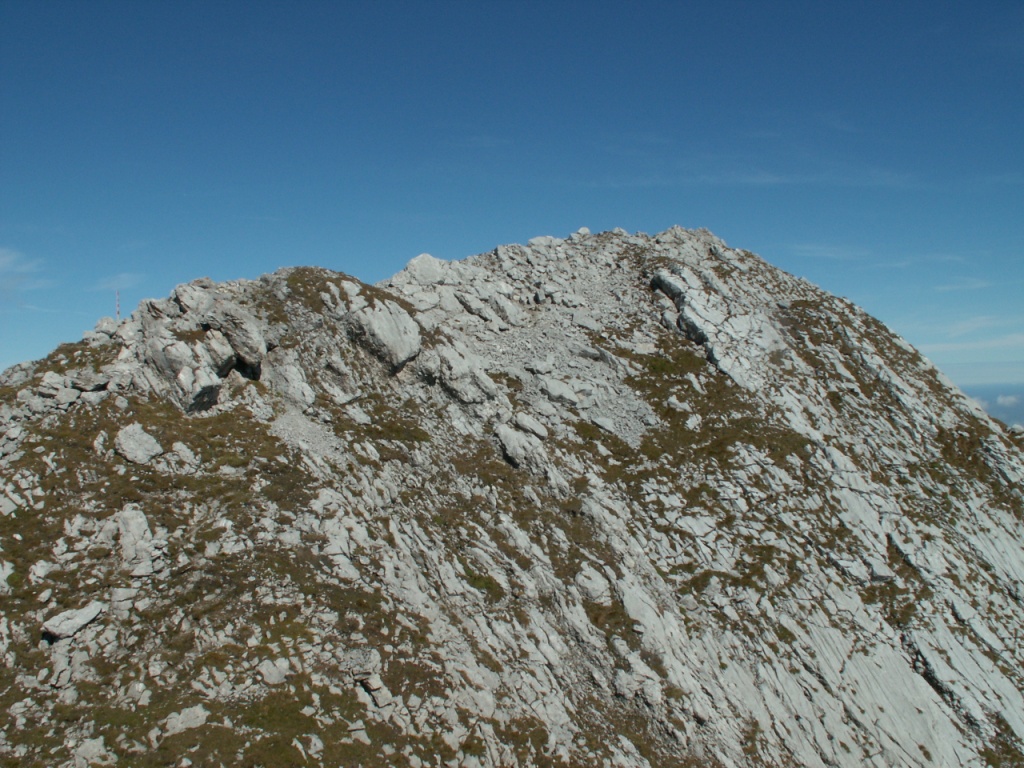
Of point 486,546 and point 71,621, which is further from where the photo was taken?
point 486,546

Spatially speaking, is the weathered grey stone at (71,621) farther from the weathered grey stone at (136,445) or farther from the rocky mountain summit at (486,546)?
the weathered grey stone at (136,445)

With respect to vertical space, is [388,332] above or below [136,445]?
above

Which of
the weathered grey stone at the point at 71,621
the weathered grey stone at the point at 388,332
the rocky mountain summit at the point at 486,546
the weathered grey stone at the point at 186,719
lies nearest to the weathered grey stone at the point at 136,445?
the rocky mountain summit at the point at 486,546

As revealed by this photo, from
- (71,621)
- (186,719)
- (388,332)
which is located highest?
(388,332)

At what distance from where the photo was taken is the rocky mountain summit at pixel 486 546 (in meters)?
19.2

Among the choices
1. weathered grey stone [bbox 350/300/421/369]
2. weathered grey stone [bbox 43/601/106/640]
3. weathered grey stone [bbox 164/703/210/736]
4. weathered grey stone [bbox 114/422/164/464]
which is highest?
weathered grey stone [bbox 350/300/421/369]

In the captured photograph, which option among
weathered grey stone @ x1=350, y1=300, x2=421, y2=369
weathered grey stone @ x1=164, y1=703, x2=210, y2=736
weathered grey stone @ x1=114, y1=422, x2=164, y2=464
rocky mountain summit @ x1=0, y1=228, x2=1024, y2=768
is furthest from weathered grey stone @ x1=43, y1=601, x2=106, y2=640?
weathered grey stone @ x1=350, y1=300, x2=421, y2=369

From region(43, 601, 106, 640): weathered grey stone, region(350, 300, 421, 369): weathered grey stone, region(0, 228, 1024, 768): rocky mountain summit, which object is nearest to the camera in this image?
region(43, 601, 106, 640): weathered grey stone

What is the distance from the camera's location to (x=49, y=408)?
24984 mm

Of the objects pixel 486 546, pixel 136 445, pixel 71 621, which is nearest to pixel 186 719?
pixel 71 621

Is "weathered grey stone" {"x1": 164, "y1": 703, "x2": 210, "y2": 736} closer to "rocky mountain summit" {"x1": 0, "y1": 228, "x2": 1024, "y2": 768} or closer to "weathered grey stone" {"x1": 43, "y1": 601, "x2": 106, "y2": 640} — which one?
"rocky mountain summit" {"x1": 0, "y1": 228, "x2": 1024, "y2": 768}

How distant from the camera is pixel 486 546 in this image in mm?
28203

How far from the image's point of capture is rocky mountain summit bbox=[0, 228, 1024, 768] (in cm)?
1923

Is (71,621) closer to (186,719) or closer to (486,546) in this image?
(186,719)
